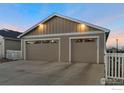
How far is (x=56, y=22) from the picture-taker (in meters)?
13.6

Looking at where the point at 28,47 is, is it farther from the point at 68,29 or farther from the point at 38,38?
the point at 68,29

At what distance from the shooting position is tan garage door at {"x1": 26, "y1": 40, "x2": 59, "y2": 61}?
44.3 ft

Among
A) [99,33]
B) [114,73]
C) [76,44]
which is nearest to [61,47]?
[76,44]

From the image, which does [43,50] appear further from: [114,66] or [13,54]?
[114,66]

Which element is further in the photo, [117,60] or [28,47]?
[28,47]

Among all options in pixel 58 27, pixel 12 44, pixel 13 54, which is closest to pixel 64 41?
pixel 58 27

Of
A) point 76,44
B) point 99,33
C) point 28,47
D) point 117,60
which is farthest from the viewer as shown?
point 28,47

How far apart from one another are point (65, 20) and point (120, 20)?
5250 millimetres

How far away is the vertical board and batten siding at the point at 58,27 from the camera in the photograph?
12.7m

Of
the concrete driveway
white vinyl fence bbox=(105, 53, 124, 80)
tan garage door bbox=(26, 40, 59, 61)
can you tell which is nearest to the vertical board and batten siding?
tan garage door bbox=(26, 40, 59, 61)

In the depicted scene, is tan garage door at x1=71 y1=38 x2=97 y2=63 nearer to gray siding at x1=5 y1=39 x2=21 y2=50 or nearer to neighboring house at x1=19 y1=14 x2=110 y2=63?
neighboring house at x1=19 y1=14 x2=110 y2=63

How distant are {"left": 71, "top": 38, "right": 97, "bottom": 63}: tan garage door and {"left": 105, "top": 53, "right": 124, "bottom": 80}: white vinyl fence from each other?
6181mm

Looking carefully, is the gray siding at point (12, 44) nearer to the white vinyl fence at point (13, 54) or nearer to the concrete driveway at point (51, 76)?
the white vinyl fence at point (13, 54)

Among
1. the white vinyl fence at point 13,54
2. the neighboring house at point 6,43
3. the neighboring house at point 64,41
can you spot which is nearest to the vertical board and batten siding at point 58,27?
the neighboring house at point 64,41
